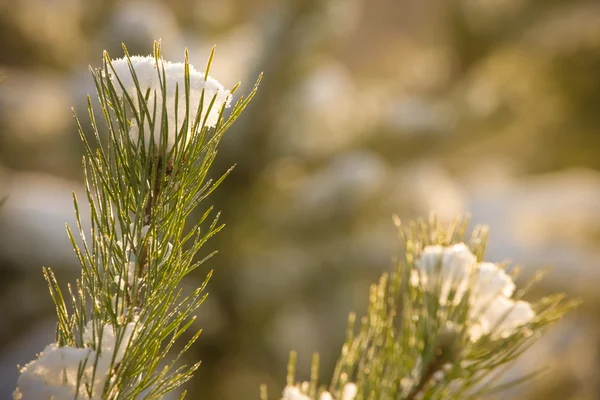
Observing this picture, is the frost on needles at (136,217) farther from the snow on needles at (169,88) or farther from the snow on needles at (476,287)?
the snow on needles at (476,287)

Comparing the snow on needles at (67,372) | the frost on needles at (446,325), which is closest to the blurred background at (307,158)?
the frost on needles at (446,325)

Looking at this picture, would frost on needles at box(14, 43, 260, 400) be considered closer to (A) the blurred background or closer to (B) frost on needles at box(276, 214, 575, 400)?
(B) frost on needles at box(276, 214, 575, 400)

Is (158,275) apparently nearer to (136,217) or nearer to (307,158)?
(136,217)

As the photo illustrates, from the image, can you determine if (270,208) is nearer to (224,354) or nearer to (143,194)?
(224,354)

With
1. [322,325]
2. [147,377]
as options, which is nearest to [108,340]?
[147,377]

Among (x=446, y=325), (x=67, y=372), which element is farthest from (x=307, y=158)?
(x=67, y=372)
